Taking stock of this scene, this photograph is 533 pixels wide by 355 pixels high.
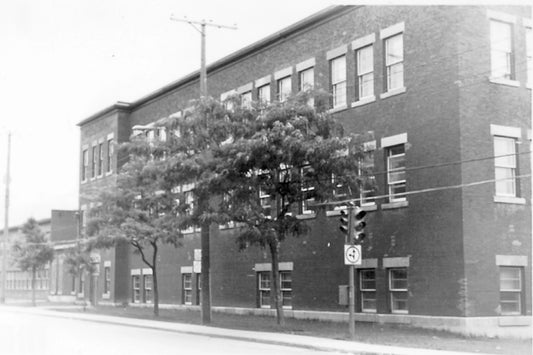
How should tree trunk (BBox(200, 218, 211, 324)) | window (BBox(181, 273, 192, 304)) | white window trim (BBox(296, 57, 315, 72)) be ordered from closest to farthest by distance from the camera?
tree trunk (BBox(200, 218, 211, 324)), white window trim (BBox(296, 57, 315, 72)), window (BBox(181, 273, 192, 304))

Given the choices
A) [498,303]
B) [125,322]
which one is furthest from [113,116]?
[498,303]

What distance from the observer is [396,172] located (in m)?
27.1

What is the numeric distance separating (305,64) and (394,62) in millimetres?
5590

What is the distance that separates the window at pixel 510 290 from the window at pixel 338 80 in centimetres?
940

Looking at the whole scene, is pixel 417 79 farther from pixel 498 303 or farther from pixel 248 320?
pixel 248 320

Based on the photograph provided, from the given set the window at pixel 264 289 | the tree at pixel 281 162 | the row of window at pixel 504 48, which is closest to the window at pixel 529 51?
the row of window at pixel 504 48

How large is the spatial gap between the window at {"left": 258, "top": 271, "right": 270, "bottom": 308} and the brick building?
2379mm

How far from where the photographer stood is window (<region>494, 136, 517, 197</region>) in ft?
82.1

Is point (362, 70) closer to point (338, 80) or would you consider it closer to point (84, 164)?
point (338, 80)

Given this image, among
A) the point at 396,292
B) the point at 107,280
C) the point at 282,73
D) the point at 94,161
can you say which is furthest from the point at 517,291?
the point at 94,161

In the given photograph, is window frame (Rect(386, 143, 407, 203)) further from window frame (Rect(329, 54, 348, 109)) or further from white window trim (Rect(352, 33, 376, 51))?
white window trim (Rect(352, 33, 376, 51))

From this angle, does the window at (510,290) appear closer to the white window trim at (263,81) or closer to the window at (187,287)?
the white window trim at (263,81)

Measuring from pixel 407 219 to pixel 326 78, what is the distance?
7.68m

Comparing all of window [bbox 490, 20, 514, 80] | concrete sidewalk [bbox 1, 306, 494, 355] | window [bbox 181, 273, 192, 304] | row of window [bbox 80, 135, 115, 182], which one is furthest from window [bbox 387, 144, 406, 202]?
row of window [bbox 80, 135, 115, 182]
